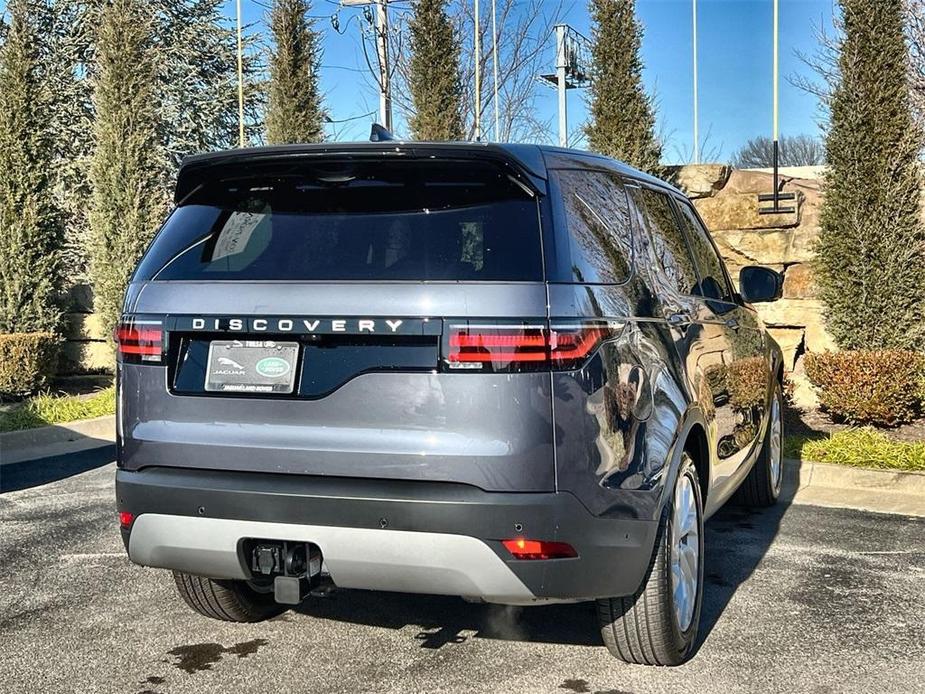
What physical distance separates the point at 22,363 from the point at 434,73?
6546 mm

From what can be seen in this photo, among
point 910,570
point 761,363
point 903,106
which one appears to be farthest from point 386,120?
point 910,570

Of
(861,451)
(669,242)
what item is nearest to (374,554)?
(669,242)

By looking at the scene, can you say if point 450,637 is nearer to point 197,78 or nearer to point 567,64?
point 567,64

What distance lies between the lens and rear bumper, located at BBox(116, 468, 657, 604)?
9.12 feet

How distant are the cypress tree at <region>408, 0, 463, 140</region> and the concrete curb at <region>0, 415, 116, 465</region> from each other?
20.8 feet

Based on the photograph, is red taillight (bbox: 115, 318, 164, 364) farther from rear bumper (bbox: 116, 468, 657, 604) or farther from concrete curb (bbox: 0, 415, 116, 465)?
concrete curb (bbox: 0, 415, 116, 465)

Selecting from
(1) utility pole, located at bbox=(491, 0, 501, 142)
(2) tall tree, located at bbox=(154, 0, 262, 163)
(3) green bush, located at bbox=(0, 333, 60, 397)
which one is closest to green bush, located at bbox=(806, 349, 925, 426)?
(3) green bush, located at bbox=(0, 333, 60, 397)

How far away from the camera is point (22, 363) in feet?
37.4

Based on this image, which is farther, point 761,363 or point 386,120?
point 386,120

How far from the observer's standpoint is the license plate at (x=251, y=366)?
2.96 metres

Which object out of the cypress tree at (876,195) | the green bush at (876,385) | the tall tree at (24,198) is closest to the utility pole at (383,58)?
the tall tree at (24,198)

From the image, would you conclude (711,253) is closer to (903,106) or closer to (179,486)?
(179,486)

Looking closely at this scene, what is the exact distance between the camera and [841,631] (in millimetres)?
3830

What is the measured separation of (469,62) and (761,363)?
1261 cm
